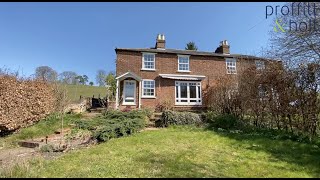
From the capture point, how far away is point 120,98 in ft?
76.7

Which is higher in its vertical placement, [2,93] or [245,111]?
[2,93]

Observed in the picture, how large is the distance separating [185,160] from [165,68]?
58.7 ft

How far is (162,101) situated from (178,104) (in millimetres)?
1714

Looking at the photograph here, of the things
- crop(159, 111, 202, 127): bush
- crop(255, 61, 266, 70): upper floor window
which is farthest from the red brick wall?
crop(255, 61, 266, 70): upper floor window

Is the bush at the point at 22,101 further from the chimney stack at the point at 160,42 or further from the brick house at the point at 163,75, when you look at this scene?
the chimney stack at the point at 160,42

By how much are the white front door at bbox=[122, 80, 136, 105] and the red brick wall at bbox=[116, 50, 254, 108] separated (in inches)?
38.5

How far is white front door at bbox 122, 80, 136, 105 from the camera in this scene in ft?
77.6

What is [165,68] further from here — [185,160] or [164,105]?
[185,160]

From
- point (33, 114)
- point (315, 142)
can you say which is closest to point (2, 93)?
point (33, 114)

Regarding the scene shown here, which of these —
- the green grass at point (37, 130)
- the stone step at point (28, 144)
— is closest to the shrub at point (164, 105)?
the green grass at point (37, 130)

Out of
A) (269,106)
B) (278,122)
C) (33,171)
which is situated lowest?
(33,171)

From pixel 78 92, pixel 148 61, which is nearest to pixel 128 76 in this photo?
pixel 148 61

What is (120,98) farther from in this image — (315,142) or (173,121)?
(315,142)

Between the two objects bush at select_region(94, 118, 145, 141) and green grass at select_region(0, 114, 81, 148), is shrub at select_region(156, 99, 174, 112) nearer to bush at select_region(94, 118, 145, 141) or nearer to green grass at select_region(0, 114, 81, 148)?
green grass at select_region(0, 114, 81, 148)
